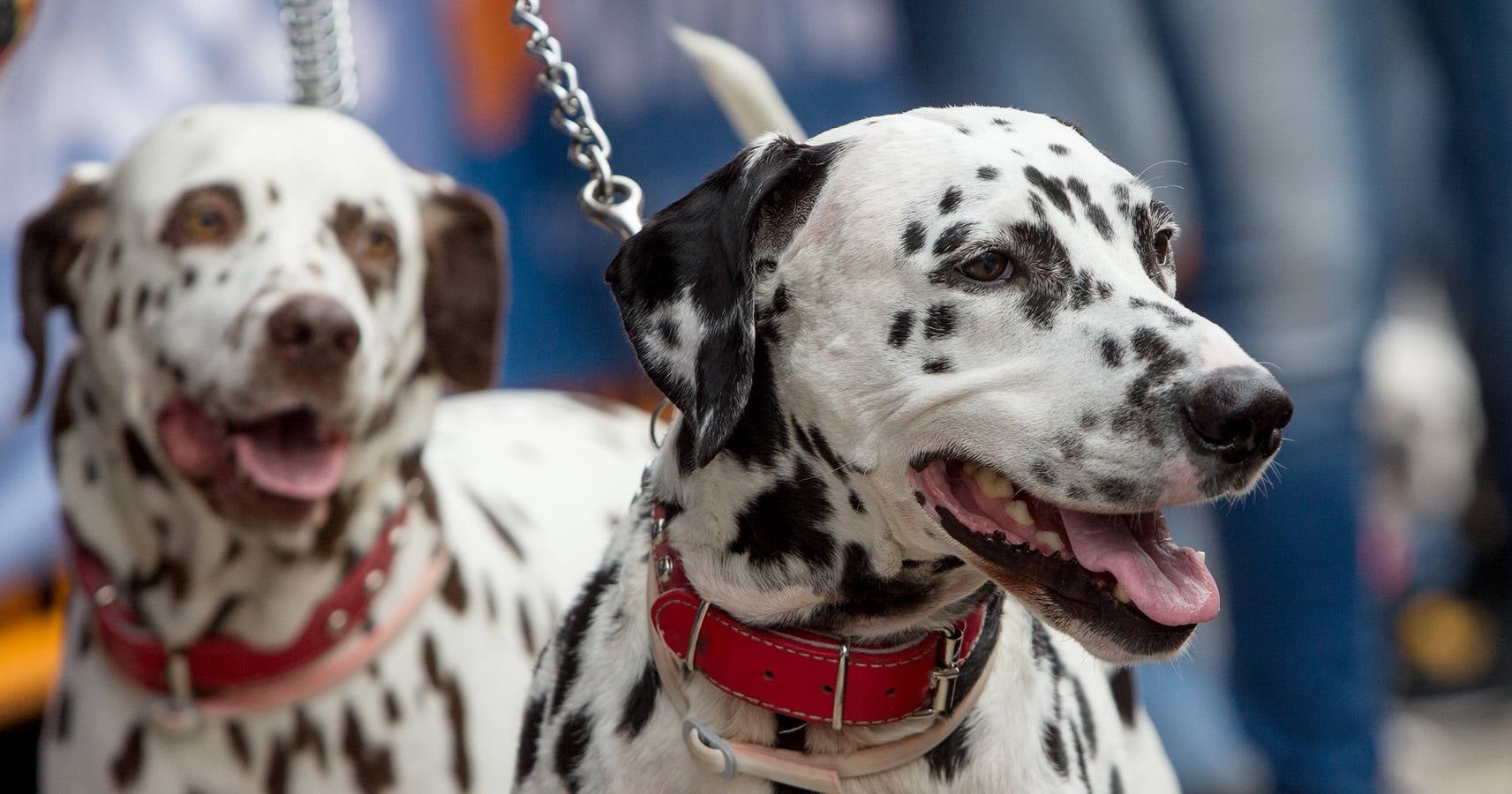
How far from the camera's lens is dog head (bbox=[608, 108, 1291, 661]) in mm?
1934

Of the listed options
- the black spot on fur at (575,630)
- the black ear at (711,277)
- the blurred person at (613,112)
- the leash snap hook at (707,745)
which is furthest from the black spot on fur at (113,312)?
the blurred person at (613,112)

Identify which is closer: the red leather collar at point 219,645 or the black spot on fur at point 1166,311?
the black spot on fur at point 1166,311

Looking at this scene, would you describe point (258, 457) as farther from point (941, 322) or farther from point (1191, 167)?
point (1191, 167)

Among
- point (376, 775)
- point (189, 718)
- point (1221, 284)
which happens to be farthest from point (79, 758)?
point (1221, 284)

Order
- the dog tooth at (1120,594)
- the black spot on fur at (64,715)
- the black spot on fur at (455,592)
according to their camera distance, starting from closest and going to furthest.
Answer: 1. the dog tooth at (1120,594)
2. the black spot on fur at (64,715)
3. the black spot on fur at (455,592)

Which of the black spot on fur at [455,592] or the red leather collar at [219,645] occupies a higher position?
the red leather collar at [219,645]

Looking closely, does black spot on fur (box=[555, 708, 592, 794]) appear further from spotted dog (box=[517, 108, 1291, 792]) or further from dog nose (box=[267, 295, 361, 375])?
dog nose (box=[267, 295, 361, 375])

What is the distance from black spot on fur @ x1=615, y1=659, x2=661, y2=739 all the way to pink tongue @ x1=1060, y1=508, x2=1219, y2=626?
0.61m

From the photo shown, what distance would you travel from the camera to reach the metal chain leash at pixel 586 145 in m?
2.61

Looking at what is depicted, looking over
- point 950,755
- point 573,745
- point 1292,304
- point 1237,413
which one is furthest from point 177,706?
point 1292,304

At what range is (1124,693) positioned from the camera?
2826 millimetres

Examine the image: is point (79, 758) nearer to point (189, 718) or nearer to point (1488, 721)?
point (189, 718)

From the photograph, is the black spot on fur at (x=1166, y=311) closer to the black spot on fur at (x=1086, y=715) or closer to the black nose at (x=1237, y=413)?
the black nose at (x=1237, y=413)

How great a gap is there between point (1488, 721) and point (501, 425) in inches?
148
